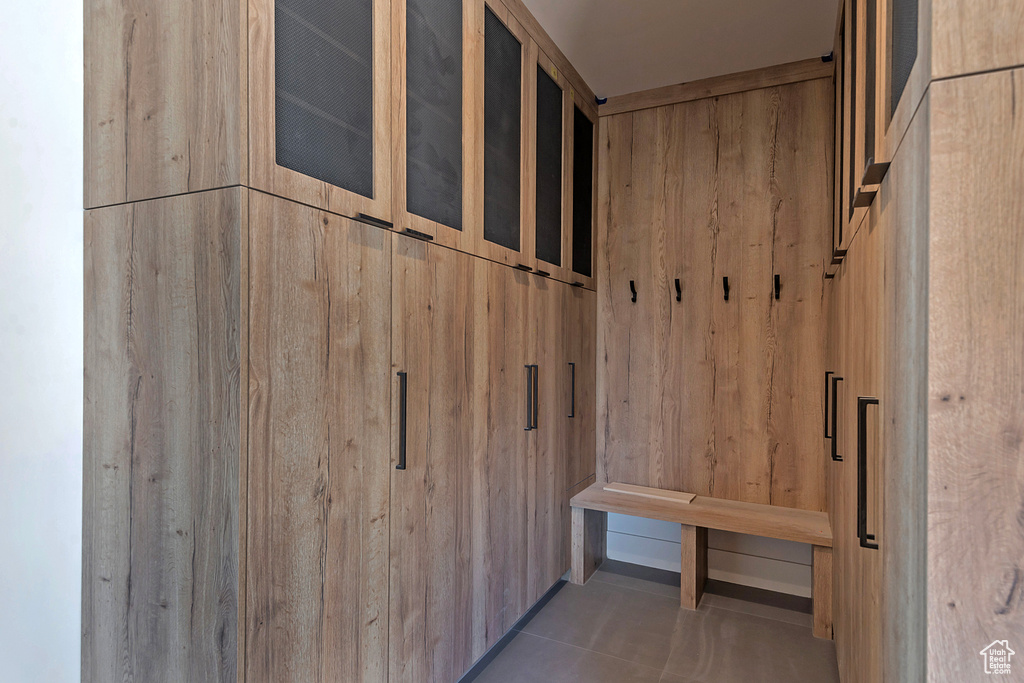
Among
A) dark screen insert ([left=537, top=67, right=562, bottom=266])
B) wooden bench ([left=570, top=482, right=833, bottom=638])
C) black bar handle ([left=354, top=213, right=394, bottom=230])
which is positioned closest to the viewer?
black bar handle ([left=354, top=213, right=394, bottom=230])

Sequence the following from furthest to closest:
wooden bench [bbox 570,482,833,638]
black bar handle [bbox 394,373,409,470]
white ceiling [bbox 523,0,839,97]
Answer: wooden bench [bbox 570,482,833,638], white ceiling [bbox 523,0,839,97], black bar handle [bbox 394,373,409,470]

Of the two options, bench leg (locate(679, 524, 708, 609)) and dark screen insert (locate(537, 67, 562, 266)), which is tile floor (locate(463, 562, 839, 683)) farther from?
dark screen insert (locate(537, 67, 562, 266))

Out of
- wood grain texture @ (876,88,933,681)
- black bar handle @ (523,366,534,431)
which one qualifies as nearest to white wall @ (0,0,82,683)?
black bar handle @ (523,366,534,431)

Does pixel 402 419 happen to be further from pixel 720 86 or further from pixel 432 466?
pixel 720 86

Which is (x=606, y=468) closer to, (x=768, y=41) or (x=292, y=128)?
(x=768, y=41)

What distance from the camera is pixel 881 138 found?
1.05 metres

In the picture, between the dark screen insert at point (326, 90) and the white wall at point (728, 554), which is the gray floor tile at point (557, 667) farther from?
the dark screen insert at point (326, 90)

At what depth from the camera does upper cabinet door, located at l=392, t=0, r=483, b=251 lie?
160 cm

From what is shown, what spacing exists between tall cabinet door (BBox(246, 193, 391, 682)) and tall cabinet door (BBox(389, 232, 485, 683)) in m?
0.06

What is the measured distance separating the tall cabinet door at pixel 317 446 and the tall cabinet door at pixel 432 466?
2.5 inches

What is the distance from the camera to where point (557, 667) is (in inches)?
85.8

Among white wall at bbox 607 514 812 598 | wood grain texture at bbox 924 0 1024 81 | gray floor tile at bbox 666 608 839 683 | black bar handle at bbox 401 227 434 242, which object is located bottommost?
gray floor tile at bbox 666 608 839 683

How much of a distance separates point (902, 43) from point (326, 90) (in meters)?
1.20

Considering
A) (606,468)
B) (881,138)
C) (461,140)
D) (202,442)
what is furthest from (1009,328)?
(606,468)
